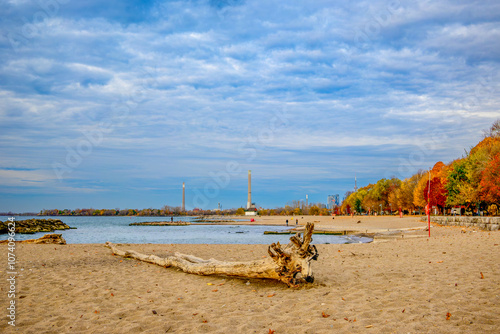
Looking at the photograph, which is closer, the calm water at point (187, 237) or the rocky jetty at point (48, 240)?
the rocky jetty at point (48, 240)

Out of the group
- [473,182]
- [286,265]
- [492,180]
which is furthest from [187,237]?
[473,182]

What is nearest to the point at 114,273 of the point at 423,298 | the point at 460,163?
the point at 423,298

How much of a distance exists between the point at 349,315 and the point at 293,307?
1291mm

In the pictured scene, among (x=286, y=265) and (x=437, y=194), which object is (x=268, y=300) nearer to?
(x=286, y=265)

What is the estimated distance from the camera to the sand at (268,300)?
242 inches

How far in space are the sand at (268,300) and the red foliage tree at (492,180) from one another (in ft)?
103

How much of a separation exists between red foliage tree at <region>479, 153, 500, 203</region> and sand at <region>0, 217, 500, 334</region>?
31403 millimetres

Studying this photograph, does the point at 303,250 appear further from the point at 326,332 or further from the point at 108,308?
the point at 108,308

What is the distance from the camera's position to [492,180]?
38.5 m

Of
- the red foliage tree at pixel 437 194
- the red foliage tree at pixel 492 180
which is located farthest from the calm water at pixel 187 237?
the red foliage tree at pixel 437 194

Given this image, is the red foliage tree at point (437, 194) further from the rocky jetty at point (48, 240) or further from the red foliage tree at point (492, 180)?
the rocky jetty at point (48, 240)

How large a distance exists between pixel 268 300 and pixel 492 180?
40.7 metres

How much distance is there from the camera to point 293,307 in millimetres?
7359

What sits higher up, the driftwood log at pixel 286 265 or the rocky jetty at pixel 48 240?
the driftwood log at pixel 286 265
